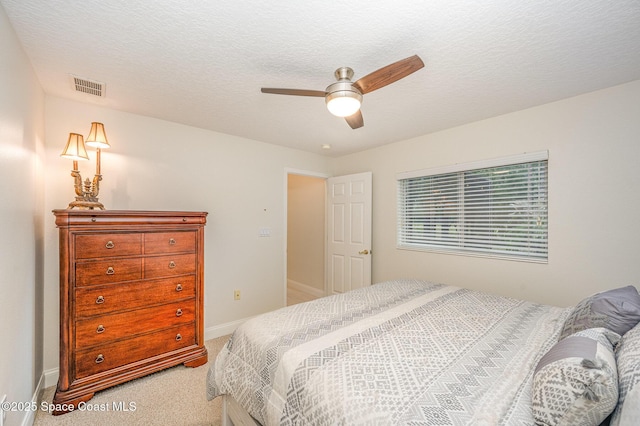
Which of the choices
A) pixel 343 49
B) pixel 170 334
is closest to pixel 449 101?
pixel 343 49

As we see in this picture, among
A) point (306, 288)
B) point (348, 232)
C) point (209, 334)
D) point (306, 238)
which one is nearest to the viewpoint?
point (209, 334)

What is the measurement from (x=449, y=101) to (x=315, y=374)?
7.92 ft

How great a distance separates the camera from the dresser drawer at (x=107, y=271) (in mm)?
2049

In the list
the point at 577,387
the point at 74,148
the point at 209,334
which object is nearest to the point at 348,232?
the point at 209,334

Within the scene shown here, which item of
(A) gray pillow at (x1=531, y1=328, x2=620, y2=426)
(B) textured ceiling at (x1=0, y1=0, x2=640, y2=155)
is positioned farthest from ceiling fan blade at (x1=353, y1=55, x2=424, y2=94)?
(A) gray pillow at (x1=531, y1=328, x2=620, y2=426)

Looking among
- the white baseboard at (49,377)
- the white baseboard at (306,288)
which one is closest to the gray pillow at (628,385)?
the white baseboard at (49,377)

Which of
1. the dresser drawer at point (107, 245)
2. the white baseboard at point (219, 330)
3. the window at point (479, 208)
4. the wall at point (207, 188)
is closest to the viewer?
the dresser drawer at point (107, 245)

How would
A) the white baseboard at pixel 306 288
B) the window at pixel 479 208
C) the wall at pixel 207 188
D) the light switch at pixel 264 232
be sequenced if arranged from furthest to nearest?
1. the white baseboard at pixel 306 288
2. the light switch at pixel 264 232
3. the window at pixel 479 208
4. the wall at pixel 207 188

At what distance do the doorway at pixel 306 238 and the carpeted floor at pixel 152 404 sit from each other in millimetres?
2400

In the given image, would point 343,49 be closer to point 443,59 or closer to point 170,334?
point 443,59

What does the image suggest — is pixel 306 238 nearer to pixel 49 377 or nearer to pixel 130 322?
pixel 130 322

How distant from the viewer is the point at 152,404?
80.9 inches

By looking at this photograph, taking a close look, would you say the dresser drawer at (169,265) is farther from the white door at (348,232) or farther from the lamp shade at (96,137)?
the white door at (348,232)

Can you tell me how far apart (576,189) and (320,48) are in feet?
7.97
